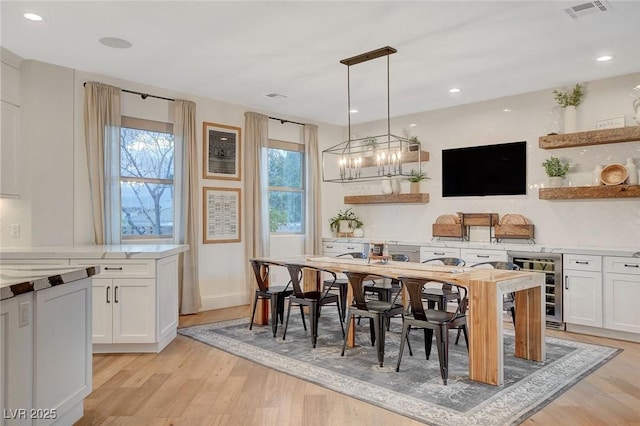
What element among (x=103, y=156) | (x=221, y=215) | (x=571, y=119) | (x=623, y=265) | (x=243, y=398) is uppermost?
(x=571, y=119)

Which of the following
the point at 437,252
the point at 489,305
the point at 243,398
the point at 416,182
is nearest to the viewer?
the point at 243,398

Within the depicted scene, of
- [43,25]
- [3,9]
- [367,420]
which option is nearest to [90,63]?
[43,25]

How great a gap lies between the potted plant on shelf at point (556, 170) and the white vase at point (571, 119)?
1.28 ft

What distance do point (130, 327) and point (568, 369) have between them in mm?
3882

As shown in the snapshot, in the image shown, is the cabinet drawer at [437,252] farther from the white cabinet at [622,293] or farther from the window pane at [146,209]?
the window pane at [146,209]

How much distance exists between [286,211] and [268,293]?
2.56 meters

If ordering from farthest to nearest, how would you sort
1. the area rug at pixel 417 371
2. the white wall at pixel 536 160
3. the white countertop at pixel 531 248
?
the white wall at pixel 536 160
the white countertop at pixel 531 248
the area rug at pixel 417 371

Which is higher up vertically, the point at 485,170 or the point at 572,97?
the point at 572,97

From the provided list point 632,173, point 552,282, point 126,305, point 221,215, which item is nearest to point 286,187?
point 221,215

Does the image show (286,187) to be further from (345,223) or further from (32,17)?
(32,17)

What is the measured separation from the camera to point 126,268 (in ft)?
13.8

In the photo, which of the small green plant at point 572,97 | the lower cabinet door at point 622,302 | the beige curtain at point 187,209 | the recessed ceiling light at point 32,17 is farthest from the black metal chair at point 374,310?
the small green plant at point 572,97

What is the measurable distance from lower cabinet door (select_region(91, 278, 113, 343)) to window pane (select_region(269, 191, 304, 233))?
10.5ft

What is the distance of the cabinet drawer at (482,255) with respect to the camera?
5579mm
